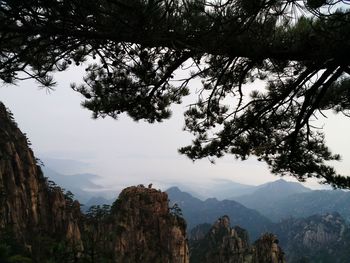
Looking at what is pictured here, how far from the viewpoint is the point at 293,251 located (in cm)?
13225

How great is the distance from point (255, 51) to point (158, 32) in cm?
144

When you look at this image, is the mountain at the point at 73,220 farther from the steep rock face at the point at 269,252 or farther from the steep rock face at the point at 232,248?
the steep rock face at the point at 232,248

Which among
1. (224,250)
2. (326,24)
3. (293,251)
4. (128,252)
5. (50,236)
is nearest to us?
(326,24)

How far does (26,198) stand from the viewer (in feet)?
151

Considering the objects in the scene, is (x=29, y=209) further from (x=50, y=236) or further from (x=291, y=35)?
(x=291, y=35)

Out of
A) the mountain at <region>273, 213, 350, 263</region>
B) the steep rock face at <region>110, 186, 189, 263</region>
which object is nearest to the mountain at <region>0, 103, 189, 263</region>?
the steep rock face at <region>110, 186, 189, 263</region>

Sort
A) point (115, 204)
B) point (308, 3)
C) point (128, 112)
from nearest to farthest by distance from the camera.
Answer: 1. point (308, 3)
2. point (128, 112)
3. point (115, 204)

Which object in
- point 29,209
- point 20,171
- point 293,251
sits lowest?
point 293,251

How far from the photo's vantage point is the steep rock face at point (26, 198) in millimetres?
42531

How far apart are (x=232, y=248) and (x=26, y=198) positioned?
118 ft

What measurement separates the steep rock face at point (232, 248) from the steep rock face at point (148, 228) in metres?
9.46

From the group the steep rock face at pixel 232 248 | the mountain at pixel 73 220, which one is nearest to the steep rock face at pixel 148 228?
the mountain at pixel 73 220

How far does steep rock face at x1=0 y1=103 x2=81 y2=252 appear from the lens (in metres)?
42.5

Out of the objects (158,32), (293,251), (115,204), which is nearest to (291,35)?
(158,32)
